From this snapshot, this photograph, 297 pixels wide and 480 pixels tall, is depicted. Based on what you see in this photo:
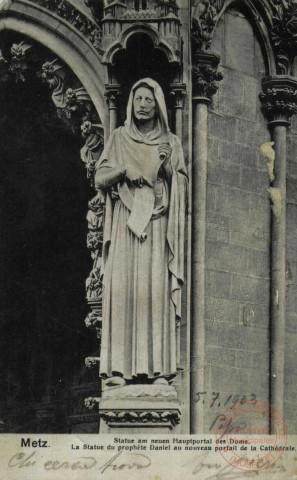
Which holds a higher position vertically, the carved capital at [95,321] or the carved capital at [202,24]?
the carved capital at [202,24]

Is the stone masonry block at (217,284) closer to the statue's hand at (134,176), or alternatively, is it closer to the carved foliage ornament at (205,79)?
the statue's hand at (134,176)

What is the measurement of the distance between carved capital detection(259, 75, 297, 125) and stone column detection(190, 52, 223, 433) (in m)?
0.54

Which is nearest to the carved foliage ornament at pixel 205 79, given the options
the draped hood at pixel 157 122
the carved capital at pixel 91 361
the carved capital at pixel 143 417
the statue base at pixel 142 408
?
the draped hood at pixel 157 122

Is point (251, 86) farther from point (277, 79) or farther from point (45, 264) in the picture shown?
point (45, 264)

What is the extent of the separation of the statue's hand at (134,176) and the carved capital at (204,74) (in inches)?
37.5

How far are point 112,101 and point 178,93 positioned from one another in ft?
2.03

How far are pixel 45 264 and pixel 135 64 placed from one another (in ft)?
9.47

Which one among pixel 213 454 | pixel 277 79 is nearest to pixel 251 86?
pixel 277 79

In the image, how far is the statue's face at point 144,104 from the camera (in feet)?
39.9

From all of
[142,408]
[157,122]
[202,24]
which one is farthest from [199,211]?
[142,408]

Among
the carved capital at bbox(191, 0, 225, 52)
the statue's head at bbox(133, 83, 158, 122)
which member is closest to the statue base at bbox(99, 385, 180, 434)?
the statue's head at bbox(133, 83, 158, 122)

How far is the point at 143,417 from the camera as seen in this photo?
11.8m

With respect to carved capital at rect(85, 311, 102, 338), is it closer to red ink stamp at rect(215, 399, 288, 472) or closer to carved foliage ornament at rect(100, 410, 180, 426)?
carved foliage ornament at rect(100, 410, 180, 426)
